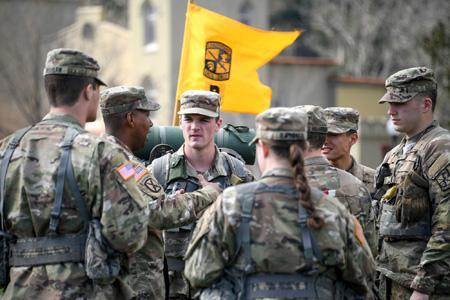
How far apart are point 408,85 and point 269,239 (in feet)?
8.54

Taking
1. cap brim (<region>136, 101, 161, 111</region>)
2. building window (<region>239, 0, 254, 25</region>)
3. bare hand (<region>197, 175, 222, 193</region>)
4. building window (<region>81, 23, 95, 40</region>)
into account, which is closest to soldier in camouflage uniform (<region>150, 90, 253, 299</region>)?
bare hand (<region>197, 175, 222, 193</region>)

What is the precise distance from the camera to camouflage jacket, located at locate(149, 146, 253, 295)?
703cm

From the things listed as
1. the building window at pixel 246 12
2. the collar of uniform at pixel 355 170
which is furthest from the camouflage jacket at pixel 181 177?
the building window at pixel 246 12

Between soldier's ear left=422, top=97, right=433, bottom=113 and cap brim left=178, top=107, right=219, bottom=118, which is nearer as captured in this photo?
soldier's ear left=422, top=97, right=433, bottom=113

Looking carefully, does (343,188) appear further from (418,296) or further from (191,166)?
(191,166)

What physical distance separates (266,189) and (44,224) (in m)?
1.36

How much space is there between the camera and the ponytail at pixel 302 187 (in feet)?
15.9

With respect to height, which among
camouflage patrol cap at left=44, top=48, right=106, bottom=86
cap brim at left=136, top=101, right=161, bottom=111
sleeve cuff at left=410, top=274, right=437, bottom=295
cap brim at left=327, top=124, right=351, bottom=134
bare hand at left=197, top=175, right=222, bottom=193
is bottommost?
sleeve cuff at left=410, top=274, right=437, bottom=295

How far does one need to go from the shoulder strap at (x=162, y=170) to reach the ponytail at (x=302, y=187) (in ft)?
7.89

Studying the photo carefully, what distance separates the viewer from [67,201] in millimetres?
5340

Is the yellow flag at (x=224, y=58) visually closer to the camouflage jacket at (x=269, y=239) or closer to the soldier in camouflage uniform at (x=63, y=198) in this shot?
the soldier in camouflage uniform at (x=63, y=198)

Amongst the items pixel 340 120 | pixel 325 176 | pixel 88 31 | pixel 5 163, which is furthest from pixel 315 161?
pixel 88 31

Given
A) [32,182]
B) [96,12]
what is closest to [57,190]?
[32,182]

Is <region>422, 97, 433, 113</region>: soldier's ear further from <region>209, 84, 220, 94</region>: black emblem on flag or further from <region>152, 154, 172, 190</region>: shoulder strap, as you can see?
<region>209, 84, 220, 94</region>: black emblem on flag
